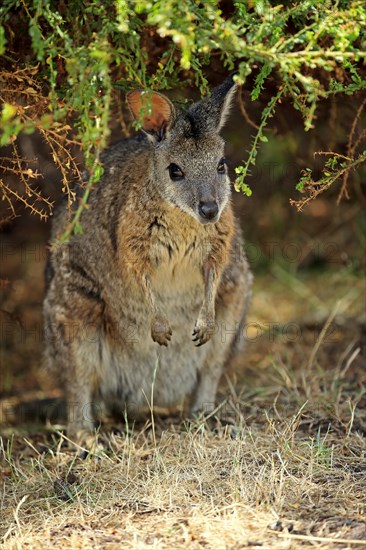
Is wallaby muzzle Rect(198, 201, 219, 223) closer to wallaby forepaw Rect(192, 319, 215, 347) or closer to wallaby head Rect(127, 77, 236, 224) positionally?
wallaby head Rect(127, 77, 236, 224)

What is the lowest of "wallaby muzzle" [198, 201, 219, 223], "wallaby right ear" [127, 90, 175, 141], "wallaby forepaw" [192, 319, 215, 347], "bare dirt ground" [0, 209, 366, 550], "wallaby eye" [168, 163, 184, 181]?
"bare dirt ground" [0, 209, 366, 550]

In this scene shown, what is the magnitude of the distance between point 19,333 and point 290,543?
467cm

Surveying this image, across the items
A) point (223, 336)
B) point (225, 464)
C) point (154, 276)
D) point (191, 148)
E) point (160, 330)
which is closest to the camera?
point (225, 464)

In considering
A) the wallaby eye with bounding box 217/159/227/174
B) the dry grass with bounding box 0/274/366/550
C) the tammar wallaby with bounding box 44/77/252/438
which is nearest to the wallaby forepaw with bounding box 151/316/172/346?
the tammar wallaby with bounding box 44/77/252/438

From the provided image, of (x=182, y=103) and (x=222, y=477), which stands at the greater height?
(x=182, y=103)

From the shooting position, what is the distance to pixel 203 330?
5145 mm

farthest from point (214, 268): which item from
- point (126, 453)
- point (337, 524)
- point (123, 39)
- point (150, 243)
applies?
point (337, 524)

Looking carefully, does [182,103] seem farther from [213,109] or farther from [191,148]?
[191,148]

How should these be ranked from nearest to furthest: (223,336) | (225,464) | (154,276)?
1. (225,464)
2. (154,276)
3. (223,336)

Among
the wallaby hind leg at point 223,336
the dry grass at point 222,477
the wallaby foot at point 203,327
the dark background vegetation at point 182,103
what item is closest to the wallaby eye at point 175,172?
the dark background vegetation at point 182,103

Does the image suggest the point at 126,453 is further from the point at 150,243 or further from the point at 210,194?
the point at 210,194

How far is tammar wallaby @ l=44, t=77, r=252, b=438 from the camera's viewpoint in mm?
4926

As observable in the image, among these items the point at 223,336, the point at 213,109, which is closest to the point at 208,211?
the point at 213,109

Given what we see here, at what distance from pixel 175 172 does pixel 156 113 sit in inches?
14.4
